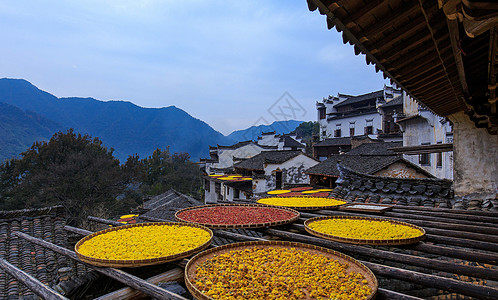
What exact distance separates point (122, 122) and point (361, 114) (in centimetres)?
10236

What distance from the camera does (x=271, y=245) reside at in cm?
251

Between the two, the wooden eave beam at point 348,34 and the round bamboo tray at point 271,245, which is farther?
the wooden eave beam at point 348,34

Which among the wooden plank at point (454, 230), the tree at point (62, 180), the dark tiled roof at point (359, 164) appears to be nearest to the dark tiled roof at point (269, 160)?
the dark tiled roof at point (359, 164)

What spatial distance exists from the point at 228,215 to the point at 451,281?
8.24ft

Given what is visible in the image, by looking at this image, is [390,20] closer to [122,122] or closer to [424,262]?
[424,262]

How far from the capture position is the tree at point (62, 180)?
20531mm

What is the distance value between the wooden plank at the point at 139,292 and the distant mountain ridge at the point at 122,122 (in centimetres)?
8018

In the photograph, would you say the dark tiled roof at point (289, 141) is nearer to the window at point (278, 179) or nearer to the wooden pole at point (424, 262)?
the window at point (278, 179)

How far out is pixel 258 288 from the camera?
1737 millimetres

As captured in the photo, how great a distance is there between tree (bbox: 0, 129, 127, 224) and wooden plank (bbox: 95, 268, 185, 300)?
2126 cm

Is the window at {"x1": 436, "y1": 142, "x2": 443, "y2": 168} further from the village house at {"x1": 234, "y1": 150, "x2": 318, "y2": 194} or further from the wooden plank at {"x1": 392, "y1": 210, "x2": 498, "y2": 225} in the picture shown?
the wooden plank at {"x1": 392, "y1": 210, "x2": 498, "y2": 225}

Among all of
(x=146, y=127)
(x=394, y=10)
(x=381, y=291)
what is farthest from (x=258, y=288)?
(x=146, y=127)

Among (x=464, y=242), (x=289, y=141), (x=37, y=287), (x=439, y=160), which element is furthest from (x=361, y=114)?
(x=37, y=287)

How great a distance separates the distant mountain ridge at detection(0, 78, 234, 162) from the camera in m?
93.1
